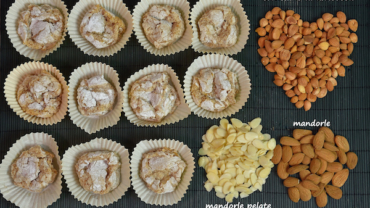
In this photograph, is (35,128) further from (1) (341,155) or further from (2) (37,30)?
(1) (341,155)

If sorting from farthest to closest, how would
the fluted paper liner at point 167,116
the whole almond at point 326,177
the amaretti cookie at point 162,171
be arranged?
the whole almond at point 326,177 < the fluted paper liner at point 167,116 < the amaretti cookie at point 162,171

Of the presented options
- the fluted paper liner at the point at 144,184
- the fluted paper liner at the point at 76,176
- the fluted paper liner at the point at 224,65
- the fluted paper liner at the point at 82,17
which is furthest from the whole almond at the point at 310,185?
the fluted paper liner at the point at 82,17

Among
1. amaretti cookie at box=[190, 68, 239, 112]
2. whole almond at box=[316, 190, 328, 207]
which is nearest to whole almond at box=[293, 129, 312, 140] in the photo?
whole almond at box=[316, 190, 328, 207]

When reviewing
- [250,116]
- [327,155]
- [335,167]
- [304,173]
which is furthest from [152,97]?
[335,167]

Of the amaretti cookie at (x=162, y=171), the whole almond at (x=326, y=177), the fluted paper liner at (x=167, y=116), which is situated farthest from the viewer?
the whole almond at (x=326, y=177)

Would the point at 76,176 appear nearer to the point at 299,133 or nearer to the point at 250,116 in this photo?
the point at 250,116

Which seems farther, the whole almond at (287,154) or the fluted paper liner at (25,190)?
the whole almond at (287,154)

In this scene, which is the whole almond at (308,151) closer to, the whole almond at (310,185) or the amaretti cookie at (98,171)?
the whole almond at (310,185)
